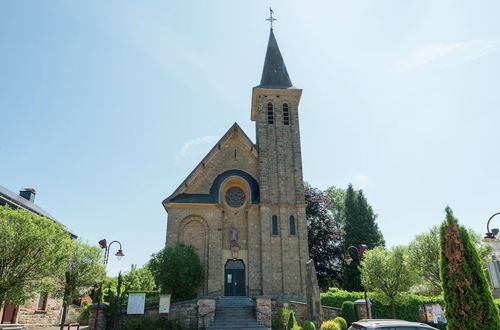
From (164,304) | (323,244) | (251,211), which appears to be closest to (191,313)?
(164,304)

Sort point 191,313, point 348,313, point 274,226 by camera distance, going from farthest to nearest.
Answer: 1. point 274,226
2. point 348,313
3. point 191,313

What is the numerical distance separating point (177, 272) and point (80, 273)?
17.2ft

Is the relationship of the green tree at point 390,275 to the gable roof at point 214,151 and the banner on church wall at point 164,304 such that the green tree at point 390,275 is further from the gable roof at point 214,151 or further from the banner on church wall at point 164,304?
the gable roof at point 214,151

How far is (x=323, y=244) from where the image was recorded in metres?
34.5

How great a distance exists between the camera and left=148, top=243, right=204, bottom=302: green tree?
2048 cm

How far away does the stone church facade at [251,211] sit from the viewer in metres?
23.3

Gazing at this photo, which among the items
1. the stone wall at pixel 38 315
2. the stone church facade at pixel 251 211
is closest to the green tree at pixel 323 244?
the stone church facade at pixel 251 211

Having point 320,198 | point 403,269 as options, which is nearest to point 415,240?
point 403,269

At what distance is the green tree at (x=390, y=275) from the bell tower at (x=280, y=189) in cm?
512

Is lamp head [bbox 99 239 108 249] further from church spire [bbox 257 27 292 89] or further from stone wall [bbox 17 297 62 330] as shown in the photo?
church spire [bbox 257 27 292 89]

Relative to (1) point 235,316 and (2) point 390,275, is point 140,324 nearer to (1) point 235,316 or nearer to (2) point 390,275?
(1) point 235,316

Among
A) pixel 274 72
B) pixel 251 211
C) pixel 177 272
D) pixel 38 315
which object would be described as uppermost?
pixel 274 72

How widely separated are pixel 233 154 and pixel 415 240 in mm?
14171

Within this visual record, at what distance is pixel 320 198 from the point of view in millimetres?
37156
